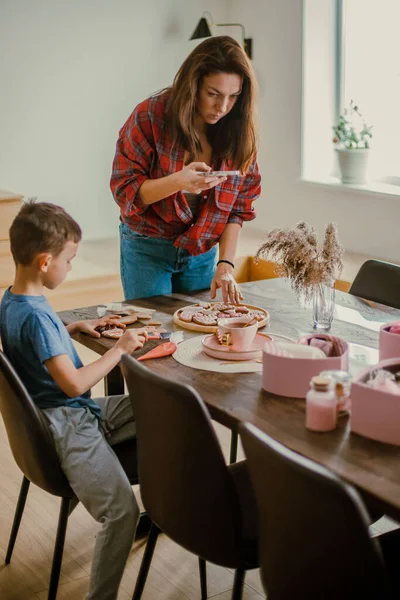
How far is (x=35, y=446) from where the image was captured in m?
1.89

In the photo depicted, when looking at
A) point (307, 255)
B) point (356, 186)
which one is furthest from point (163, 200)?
point (356, 186)

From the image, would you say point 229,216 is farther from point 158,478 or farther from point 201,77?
point 158,478

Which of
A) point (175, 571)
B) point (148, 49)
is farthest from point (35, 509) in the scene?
point (148, 49)

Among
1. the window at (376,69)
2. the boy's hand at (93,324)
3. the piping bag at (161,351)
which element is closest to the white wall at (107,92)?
the window at (376,69)

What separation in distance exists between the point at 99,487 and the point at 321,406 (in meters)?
0.61

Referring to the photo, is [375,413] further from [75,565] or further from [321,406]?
[75,565]

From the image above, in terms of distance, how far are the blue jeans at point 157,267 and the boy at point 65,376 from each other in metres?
0.56

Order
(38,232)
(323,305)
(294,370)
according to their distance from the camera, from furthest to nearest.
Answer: (323,305)
(38,232)
(294,370)

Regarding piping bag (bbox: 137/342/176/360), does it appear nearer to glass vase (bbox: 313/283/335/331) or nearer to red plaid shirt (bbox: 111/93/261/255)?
glass vase (bbox: 313/283/335/331)

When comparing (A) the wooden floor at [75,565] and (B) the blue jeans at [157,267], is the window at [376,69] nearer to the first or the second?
(B) the blue jeans at [157,267]

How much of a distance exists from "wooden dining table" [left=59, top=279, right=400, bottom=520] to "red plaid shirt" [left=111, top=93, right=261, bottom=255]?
0.21 metres

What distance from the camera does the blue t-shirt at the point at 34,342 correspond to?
192 cm

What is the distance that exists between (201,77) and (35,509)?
1.45 meters

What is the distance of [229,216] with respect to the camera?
108 inches
